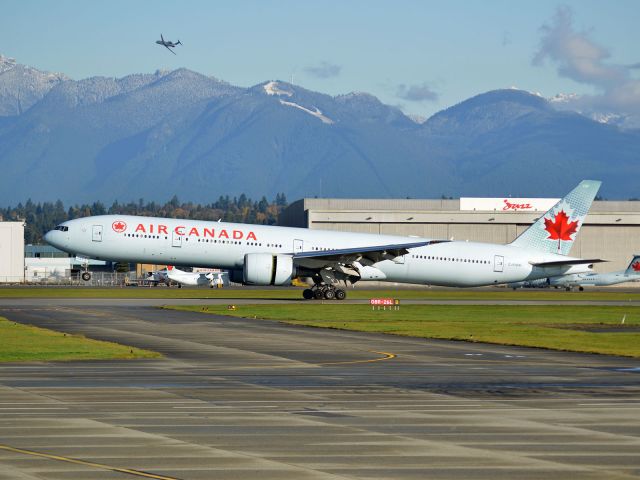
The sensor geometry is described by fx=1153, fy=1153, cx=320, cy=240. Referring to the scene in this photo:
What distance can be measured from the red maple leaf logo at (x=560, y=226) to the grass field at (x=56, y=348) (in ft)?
146

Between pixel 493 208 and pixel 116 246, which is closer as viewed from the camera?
pixel 116 246

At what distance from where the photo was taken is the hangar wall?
118 m

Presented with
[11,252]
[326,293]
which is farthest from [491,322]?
[11,252]

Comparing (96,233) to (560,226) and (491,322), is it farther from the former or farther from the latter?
(560,226)

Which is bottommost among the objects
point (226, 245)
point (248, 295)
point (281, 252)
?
point (248, 295)

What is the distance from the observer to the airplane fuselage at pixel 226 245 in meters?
67.4

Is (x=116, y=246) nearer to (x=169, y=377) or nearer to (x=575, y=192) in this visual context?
(x=575, y=192)

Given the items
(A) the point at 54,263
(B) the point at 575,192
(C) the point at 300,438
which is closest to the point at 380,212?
(A) the point at 54,263

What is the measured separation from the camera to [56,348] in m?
32.3

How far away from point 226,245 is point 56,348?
35.4 m

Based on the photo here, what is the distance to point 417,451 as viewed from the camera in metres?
15.5

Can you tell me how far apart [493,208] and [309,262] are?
78027 mm

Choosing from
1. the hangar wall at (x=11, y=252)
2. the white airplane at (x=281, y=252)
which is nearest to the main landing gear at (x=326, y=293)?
the white airplane at (x=281, y=252)

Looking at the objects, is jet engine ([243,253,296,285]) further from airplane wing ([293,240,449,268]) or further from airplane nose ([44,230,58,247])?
airplane nose ([44,230,58,247])
